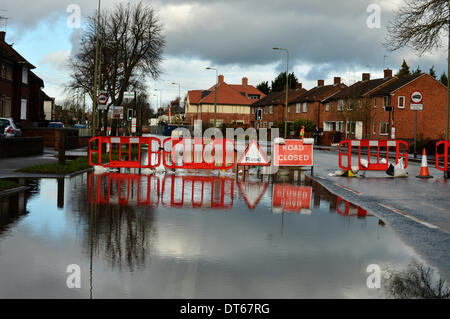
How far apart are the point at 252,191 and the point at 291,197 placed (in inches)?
61.6

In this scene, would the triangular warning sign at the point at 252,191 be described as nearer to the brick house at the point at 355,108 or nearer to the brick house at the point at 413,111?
the brick house at the point at 355,108

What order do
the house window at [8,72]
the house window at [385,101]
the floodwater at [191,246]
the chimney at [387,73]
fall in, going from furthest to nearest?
the chimney at [387,73] → the house window at [385,101] → the house window at [8,72] → the floodwater at [191,246]

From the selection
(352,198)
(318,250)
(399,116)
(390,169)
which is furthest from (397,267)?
(399,116)

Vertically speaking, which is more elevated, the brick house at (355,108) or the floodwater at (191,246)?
the brick house at (355,108)

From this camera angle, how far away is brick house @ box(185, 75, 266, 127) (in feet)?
415

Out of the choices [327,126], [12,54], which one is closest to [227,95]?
[327,126]

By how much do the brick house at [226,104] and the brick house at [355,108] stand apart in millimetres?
45746

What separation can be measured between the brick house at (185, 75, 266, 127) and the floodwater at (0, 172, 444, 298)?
362ft

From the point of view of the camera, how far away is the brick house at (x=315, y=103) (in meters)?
84.1

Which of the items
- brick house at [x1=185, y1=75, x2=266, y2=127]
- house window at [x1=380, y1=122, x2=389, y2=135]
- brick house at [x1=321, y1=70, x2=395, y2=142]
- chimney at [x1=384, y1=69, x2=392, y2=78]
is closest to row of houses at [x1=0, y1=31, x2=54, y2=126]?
brick house at [x1=321, y1=70, x2=395, y2=142]

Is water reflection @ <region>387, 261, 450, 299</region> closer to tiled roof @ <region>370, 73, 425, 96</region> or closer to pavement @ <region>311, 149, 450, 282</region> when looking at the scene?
pavement @ <region>311, 149, 450, 282</region>

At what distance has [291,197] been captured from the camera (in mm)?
13461

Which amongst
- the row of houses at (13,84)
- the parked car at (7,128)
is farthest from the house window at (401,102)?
the parked car at (7,128)

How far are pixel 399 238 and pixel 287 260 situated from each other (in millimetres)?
2473
